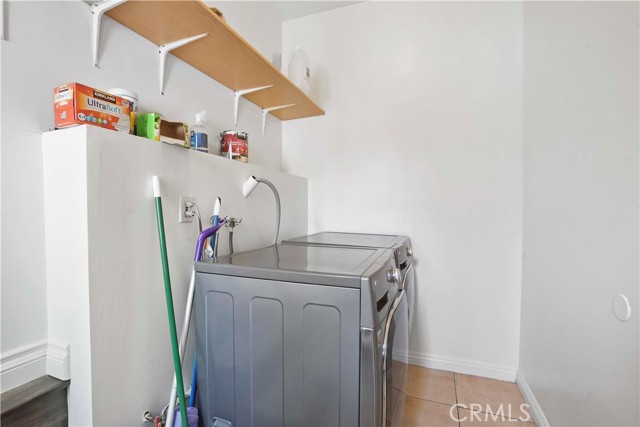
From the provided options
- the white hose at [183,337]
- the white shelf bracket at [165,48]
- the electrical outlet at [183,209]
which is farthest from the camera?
the white shelf bracket at [165,48]

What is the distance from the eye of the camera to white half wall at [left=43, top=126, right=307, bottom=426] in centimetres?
81

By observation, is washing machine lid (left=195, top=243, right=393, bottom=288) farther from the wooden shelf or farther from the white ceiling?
the white ceiling

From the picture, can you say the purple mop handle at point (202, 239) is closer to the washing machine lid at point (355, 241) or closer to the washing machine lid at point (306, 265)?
the washing machine lid at point (306, 265)

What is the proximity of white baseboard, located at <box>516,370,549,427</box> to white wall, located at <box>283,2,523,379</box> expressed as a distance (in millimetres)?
92

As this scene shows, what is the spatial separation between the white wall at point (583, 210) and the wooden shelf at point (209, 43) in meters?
1.41

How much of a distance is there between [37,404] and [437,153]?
2237mm

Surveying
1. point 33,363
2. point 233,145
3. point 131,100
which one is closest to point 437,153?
point 233,145

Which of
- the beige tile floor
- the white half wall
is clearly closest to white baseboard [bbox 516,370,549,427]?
the beige tile floor

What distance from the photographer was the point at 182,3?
3.33 ft

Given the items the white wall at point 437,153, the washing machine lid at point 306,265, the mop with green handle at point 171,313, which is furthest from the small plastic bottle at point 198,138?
the white wall at point 437,153

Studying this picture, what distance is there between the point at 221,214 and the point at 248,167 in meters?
0.32

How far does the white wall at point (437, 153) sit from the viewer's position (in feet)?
6.09

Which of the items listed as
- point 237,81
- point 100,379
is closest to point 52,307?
point 100,379

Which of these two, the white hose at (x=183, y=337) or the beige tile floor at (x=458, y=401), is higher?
the white hose at (x=183, y=337)
